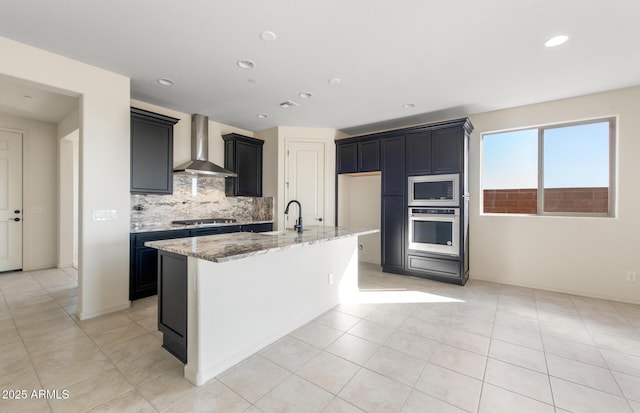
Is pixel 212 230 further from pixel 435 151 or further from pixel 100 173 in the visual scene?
pixel 435 151

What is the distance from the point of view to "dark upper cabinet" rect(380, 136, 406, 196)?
448 cm

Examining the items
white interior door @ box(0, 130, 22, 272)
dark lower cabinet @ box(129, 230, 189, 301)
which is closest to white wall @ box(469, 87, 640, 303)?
dark lower cabinet @ box(129, 230, 189, 301)

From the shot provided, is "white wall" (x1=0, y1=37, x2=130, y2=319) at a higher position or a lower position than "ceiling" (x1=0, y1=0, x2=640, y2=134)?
lower

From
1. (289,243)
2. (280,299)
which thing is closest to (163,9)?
(289,243)

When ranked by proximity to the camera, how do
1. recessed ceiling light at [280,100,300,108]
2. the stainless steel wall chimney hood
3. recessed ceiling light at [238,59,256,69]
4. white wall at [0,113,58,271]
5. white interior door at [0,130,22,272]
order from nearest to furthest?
recessed ceiling light at [238,59,256,69] → recessed ceiling light at [280,100,300,108] → the stainless steel wall chimney hood → white interior door at [0,130,22,272] → white wall at [0,113,58,271]

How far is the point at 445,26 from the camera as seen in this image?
85.9 inches

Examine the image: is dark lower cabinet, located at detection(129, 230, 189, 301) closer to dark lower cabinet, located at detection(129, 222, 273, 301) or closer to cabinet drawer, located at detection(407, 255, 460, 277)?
dark lower cabinet, located at detection(129, 222, 273, 301)

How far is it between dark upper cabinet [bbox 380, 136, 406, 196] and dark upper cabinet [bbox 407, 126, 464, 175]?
5.5 inches

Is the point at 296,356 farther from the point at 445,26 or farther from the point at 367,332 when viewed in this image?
the point at 445,26

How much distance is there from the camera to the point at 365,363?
6.81 ft

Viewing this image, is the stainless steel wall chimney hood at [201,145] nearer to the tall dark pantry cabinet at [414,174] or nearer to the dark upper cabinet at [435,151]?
the tall dark pantry cabinet at [414,174]

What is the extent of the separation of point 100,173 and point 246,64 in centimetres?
197

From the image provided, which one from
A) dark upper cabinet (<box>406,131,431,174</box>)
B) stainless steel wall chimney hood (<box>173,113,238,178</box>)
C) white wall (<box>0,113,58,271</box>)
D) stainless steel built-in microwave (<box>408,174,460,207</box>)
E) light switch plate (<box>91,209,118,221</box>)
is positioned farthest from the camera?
white wall (<box>0,113,58,271</box>)

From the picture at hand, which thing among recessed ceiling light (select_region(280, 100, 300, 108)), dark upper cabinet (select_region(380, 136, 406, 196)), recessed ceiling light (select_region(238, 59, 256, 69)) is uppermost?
recessed ceiling light (select_region(280, 100, 300, 108))
